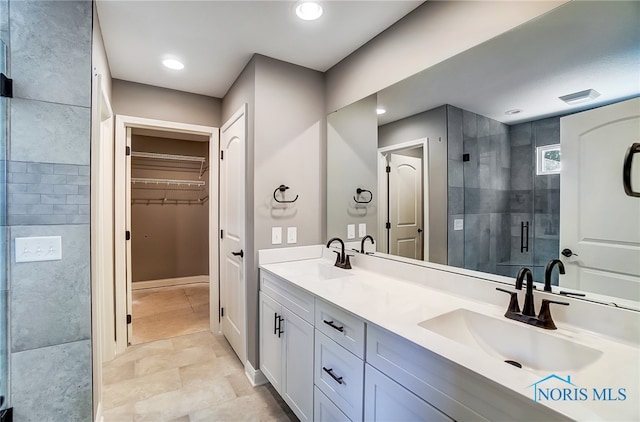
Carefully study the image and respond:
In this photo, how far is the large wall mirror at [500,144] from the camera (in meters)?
1.04

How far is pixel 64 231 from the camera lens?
1.44m

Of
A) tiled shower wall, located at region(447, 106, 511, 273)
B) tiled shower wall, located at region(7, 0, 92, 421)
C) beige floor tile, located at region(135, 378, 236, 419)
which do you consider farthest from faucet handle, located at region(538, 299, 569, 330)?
tiled shower wall, located at region(7, 0, 92, 421)

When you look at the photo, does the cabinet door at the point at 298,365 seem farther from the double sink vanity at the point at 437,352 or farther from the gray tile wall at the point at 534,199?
the gray tile wall at the point at 534,199

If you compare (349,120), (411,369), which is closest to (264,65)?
(349,120)

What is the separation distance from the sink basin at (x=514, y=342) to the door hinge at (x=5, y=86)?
209cm

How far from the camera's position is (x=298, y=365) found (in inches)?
65.4

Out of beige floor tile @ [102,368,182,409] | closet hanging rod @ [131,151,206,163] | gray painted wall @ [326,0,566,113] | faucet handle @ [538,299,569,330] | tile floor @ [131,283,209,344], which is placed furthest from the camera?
closet hanging rod @ [131,151,206,163]

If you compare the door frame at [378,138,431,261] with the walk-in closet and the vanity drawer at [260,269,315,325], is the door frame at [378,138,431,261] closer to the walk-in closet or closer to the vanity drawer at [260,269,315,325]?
the vanity drawer at [260,269,315,325]

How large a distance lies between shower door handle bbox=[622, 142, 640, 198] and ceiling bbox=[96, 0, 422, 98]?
126 cm

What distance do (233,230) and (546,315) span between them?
227cm

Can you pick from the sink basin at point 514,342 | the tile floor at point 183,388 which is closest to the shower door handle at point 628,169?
the sink basin at point 514,342

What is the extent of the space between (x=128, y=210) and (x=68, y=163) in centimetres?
A: 140

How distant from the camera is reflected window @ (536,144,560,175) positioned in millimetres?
1150

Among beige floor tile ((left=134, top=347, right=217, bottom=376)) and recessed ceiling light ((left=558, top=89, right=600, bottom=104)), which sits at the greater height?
recessed ceiling light ((left=558, top=89, right=600, bottom=104))
